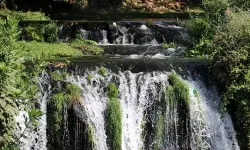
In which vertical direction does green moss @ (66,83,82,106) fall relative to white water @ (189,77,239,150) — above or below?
above

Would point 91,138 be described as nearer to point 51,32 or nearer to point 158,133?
point 158,133

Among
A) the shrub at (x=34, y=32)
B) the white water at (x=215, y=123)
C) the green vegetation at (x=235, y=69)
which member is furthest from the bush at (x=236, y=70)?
the shrub at (x=34, y=32)

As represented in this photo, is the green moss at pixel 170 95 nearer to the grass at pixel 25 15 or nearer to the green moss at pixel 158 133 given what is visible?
the green moss at pixel 158 133

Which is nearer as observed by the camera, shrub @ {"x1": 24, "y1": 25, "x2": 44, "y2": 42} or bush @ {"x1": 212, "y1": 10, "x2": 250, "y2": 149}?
bush @ {"x1": 212, "y1": 10, "x2": 250, "y2": 149}

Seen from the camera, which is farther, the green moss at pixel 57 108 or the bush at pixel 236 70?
the bush at pixel 236 70

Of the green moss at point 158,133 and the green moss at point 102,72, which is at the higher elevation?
the green moss at point 102,72

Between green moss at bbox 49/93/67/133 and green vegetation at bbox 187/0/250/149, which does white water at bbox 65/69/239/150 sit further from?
green moss at bbox 49/93/67/133

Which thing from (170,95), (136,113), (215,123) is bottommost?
(215,123)

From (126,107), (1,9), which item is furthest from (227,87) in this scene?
(1,9)

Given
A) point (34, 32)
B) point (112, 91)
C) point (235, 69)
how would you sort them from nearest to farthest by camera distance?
point (112, 91)
point (235, 69)
point (34, 32)

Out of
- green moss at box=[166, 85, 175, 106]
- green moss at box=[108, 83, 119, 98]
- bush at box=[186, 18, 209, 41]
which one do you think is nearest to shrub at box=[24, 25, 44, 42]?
bush at box=[186, 18, 209, 41]

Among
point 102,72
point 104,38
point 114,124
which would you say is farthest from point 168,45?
point 114,124

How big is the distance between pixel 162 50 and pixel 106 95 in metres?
4.91

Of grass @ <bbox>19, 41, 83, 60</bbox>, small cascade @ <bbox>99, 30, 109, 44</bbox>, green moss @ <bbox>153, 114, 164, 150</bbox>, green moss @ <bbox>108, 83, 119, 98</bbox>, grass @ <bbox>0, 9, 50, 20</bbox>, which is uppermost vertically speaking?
grass @ <bbox>0, 9, 50, 20</bbox>
